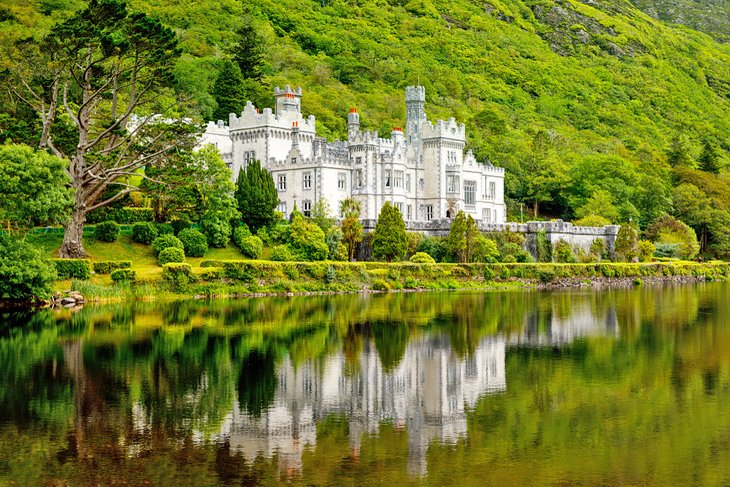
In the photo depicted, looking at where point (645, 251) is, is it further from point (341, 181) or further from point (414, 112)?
point (341, 181)

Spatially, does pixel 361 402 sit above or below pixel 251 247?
below

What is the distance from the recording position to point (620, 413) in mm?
20578

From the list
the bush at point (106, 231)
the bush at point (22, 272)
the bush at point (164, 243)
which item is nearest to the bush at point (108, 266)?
the bush at point (22, 272)

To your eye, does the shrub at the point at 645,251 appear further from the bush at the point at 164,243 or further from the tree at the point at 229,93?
the bush at the point at 164,243

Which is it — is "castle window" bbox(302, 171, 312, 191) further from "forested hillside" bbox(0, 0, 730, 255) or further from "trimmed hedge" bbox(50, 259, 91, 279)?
"trimmed hedge" bbox(50, 259, 91, 279)

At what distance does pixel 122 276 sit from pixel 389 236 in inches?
906

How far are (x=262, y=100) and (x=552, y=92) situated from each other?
83515 millimetres

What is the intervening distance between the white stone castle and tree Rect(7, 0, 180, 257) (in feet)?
65.0

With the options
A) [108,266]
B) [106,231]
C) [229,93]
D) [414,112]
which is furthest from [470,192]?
[108,266]

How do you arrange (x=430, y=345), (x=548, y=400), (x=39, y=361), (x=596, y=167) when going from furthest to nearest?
(x=596, y=167) → (x=430, y=345) → (x=39, y=361) → (x=548, y=400)

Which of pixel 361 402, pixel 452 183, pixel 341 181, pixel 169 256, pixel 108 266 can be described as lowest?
pixel 361 402

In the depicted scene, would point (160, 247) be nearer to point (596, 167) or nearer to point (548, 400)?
point (548, 400)

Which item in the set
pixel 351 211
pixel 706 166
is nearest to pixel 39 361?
pixel 351 211

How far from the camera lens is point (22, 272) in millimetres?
45281
